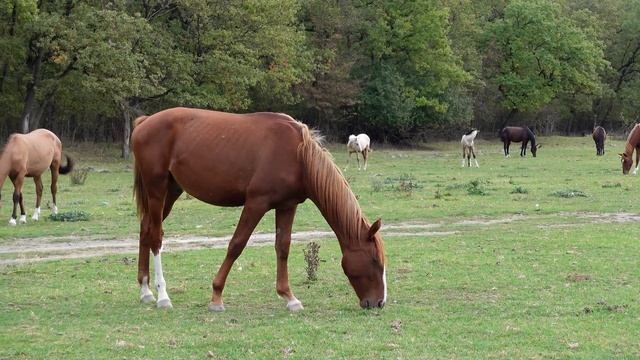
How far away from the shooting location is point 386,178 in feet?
→ 92.0

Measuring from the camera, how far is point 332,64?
1981 inches

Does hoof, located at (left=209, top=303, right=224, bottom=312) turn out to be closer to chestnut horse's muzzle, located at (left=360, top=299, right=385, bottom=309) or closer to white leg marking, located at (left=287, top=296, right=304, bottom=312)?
white leg marking, located at (left=287, top=296, right=304, bottom=312)

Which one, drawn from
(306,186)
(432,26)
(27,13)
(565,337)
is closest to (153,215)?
(306,186)

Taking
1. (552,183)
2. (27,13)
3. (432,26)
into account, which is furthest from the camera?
(432,26)

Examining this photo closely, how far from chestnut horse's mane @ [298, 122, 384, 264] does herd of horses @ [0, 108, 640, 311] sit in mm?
11

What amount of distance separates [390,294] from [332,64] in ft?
139

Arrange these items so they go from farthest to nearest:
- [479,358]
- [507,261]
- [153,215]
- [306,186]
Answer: [507,261], [153,215], [306,186], [479,358]

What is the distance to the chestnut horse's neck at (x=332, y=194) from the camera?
310 inches

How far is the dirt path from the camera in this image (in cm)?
1270

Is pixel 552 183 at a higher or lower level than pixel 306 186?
lower

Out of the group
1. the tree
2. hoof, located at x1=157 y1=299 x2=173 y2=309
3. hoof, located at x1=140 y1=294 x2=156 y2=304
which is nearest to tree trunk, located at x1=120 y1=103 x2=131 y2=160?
hoof, located at x1=140 y1=294 x2=156 y2=304

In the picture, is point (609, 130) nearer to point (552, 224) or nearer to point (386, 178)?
point (386, 178)

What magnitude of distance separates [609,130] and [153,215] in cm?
7136

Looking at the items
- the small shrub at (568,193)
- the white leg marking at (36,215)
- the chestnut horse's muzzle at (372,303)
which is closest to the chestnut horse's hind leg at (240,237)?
the chestnut horse's muzzle at (372,303)
